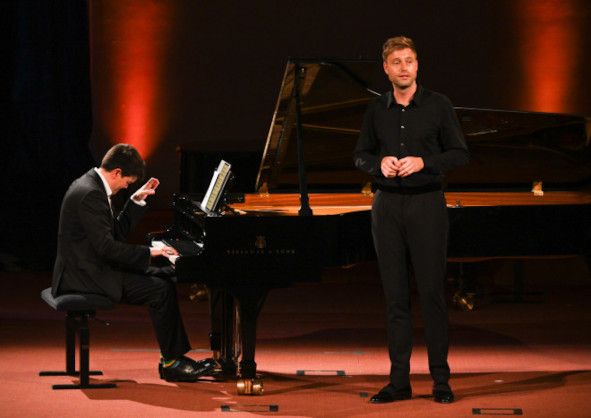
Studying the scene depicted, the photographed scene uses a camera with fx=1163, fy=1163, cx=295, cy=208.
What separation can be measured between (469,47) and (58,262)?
5.27m

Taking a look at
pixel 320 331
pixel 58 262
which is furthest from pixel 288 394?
pixel 320 331

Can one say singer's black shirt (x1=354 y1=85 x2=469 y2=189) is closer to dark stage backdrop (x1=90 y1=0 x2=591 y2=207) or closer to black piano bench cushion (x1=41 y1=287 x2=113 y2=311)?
black piano bench cushion (x1=41 y1=287 x2=113 y2=311)

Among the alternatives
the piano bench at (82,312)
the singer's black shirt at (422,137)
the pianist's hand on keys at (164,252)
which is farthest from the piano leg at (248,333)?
the singer's black shirt at (422,137)

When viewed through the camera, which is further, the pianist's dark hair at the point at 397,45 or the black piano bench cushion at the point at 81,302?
the black piano bench cushion at the point at 81,302

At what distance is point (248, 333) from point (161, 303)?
445 mm

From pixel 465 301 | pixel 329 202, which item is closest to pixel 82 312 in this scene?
pixel 329 202

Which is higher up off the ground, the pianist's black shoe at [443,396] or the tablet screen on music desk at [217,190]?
the tablet screen on music desk at [217,190]

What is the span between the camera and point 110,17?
9508 millimetres

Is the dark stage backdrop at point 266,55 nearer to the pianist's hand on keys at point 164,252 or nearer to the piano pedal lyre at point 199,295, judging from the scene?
the piano pedal lyre at point 199,295

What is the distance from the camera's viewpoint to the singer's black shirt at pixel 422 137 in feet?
14.9

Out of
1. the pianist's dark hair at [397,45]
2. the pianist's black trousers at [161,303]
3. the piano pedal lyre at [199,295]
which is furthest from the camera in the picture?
the piano pedal lyre at [199,295]

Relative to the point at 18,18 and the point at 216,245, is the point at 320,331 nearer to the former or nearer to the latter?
the point at 216,245

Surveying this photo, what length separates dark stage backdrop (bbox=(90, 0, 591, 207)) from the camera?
9.38m

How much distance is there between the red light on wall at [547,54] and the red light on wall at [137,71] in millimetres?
2934
